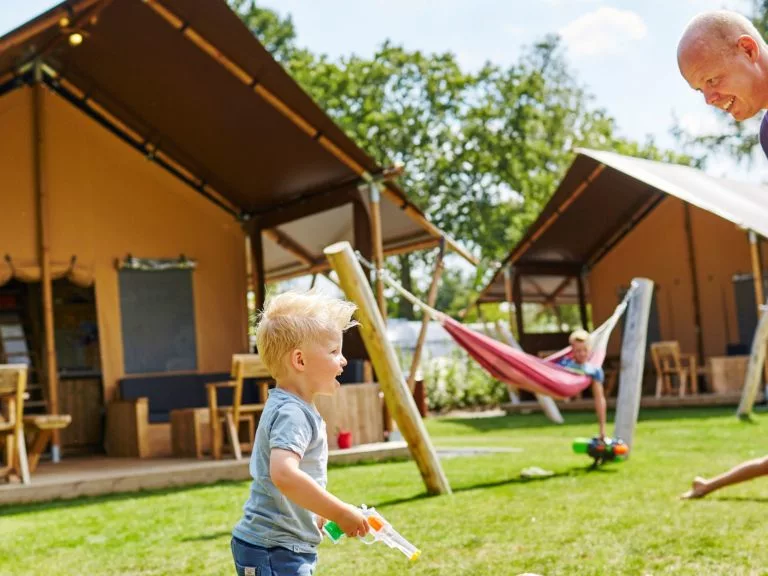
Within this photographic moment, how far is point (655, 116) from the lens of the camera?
3331cm

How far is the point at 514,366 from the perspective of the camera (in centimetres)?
737

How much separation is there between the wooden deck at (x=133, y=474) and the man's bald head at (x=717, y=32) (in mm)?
6418

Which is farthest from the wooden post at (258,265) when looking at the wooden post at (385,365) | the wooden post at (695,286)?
the wooden post at (695,286)

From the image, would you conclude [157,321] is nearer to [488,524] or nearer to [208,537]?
[208,537]

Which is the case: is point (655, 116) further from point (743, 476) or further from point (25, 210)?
point (743, 476)

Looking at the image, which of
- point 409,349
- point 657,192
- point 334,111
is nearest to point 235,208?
point 657,192

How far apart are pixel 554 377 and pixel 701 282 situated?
10643mm

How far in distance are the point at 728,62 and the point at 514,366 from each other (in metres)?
4.99

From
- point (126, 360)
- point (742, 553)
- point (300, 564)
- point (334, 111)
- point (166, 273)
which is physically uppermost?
point (334, 111)

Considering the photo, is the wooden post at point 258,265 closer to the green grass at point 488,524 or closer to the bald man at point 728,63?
the green grass at point 488,524

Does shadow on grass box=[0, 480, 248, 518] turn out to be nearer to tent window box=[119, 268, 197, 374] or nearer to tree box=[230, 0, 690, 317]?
tent window box=[119, 268, 197, 374]

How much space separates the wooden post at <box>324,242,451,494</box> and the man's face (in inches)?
147

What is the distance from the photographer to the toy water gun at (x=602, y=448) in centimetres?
726

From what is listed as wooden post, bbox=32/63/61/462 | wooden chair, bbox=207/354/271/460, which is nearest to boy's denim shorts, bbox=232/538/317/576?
wooden chair, bbox=207/354/271/460
